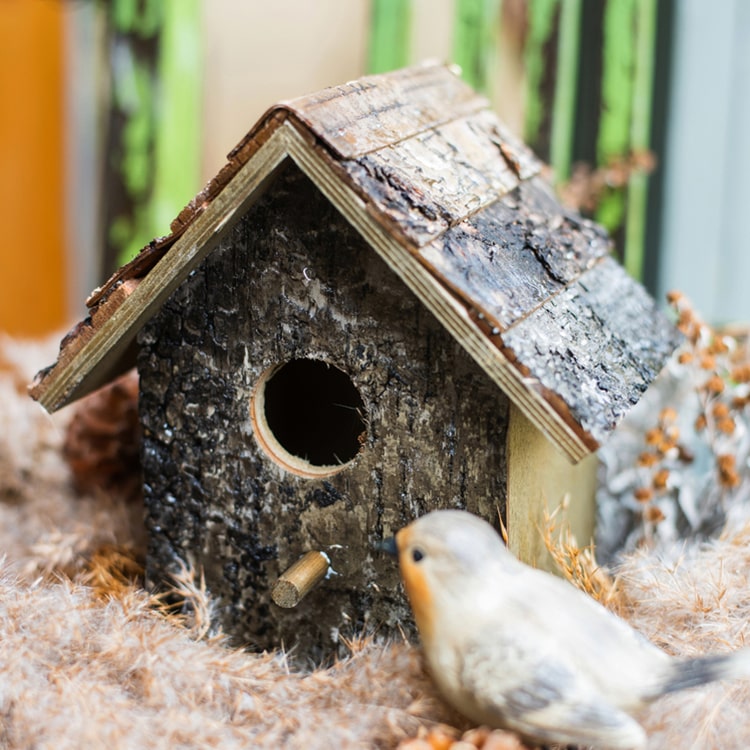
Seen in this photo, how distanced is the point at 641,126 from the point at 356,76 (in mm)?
648

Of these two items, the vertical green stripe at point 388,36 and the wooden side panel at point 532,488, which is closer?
the wooden side panel at point 532,488

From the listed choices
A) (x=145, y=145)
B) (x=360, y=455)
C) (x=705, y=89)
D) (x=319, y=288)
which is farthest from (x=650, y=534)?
(x=145, y=145)

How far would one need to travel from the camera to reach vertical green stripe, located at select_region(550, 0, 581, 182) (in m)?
1.93

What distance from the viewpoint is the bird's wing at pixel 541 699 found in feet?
2.51

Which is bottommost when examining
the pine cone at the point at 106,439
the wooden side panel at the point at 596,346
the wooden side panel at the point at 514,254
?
the pine cone at the point at 106,439

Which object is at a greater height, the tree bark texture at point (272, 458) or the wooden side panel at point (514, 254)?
the wooden side panel at point (514, 254)

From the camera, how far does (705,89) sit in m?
1.91

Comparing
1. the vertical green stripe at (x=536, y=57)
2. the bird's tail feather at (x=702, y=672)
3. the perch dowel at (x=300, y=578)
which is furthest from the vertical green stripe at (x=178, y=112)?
the bird's tail feather at (x=702, y=672)

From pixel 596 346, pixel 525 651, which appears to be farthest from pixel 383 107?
pixel 525 651

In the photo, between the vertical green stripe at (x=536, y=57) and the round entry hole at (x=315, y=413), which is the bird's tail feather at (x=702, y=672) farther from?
the vertical green stripe at (x=536, y=57)

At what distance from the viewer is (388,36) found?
2.05m

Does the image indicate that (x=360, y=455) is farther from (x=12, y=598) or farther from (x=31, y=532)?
(x=31, y=532)

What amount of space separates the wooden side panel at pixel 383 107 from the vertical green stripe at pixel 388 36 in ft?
2.47

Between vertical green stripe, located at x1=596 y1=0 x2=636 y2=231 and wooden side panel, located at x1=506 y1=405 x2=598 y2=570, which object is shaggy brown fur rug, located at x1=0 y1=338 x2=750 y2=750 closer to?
wooden side panel, located at x1=506 y1=405 x2=598 y2=570
